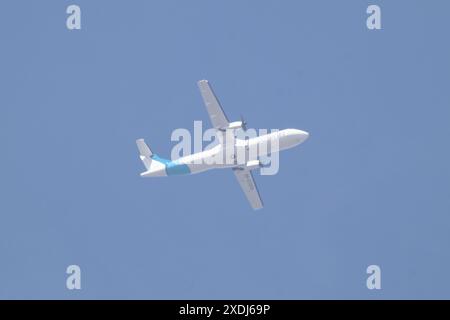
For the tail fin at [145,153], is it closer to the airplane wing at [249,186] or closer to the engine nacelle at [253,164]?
the airplane wing at [249,186]

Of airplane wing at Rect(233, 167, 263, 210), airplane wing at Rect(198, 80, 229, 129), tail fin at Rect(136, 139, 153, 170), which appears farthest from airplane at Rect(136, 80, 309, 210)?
airplane wing at Rect(233, 167, 263, 210)

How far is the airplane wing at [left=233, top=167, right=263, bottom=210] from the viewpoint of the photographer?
205 feet

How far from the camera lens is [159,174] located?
60531 millimetres

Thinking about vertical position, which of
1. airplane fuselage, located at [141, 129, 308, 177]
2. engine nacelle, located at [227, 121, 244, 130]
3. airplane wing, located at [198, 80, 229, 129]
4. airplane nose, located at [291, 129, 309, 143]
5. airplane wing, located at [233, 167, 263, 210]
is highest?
airplane wing, located at [198, 80, 229, 129]

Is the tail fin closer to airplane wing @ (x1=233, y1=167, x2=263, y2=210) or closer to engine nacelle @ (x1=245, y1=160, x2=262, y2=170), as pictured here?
airplane wing @ (x1=233, y1=167, x2=263, y2=210)

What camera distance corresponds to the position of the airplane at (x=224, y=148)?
192ft

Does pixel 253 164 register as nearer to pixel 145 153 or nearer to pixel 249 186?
pixel 249 186

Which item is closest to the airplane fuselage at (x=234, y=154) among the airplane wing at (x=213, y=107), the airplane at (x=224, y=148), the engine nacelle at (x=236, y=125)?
the airplane at (x=224, y=148)

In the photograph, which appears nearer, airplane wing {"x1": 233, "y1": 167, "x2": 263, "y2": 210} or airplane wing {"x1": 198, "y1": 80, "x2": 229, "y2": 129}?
airplane wing {"x1": 198, "y1": 80, "x2": 229, "y2": 129}

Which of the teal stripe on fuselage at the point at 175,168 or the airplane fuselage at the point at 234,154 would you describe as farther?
the teal stripe on fuselage at the point at 175,168

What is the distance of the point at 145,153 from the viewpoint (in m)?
62.9

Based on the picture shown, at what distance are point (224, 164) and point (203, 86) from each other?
611cm

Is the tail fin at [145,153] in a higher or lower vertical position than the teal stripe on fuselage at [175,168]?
higher
